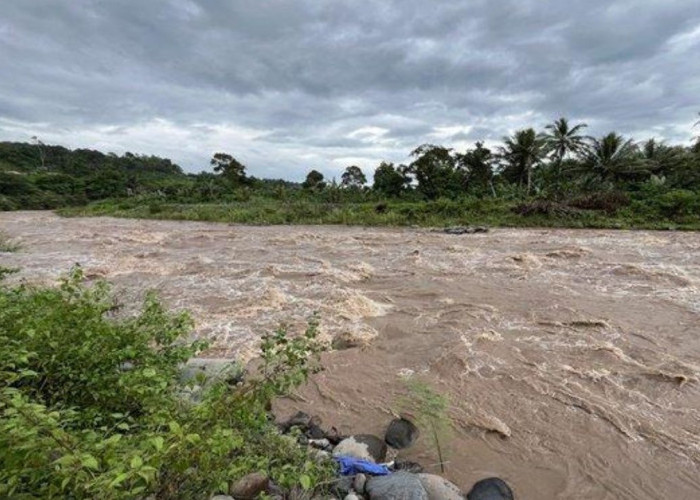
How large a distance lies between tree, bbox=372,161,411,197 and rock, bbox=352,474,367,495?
3386cm

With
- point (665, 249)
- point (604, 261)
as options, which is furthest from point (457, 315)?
point (665, 249)

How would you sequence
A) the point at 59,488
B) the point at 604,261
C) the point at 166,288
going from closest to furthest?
1. the point at 59,488
2. the point at 166,288
3. the point at 604,261

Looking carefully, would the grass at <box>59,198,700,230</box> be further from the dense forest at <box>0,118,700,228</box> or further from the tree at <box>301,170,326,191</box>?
the tree at <box>301,170,326,191</box>

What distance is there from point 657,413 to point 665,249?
1343 centimetres

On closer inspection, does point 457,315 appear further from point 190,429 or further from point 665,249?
point 665,249

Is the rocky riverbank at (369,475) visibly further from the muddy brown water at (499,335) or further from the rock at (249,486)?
the muddy brown water at (499,335)

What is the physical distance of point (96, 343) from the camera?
11.0 ft

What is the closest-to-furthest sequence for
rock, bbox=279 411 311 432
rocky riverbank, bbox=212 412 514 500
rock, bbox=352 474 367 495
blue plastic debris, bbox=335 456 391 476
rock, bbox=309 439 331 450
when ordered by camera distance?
rocky riverbank, bbox=212 412 514 500 < rock, bbox=352 474 367 495 < blue plastic debris, bbox=335 456 391 476 < rock, bbox=309 439 331 450 < rock, bbox=279 411 311 432

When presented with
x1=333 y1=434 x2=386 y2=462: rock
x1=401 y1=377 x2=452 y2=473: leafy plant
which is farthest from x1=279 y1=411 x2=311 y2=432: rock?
x1=401 y1=377 x2=452 y2=473: leafy plant

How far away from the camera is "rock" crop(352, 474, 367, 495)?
12.0 ft

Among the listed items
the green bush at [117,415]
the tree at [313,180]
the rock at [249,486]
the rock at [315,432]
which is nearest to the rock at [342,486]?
the green bush at [117,415]

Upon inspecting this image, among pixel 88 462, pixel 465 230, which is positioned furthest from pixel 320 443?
pixel 465 230

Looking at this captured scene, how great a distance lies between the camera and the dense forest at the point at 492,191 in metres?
24.9

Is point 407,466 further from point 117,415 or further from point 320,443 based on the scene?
point 117,415
